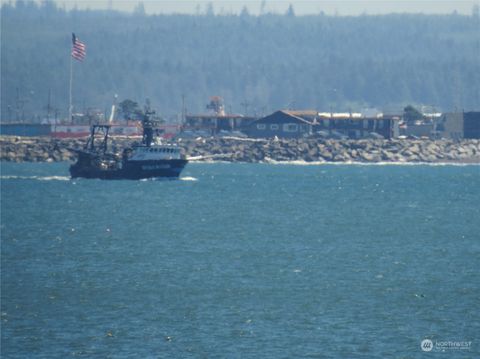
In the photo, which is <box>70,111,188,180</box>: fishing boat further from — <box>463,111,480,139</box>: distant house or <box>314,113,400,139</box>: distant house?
<box>463,111,480,139</box>: distant house

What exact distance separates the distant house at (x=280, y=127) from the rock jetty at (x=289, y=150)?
220 inches

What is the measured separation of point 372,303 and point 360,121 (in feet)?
495

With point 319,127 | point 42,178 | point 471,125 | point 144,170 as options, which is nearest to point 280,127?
point 319,127

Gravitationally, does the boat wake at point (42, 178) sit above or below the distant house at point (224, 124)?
below

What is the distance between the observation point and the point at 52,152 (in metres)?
164

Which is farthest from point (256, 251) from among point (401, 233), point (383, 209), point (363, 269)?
point (383, 209)

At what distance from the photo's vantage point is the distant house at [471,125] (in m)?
193

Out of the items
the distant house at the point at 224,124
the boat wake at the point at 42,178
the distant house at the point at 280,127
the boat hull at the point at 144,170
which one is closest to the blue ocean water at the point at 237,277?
the boat hull at the point at 144,170

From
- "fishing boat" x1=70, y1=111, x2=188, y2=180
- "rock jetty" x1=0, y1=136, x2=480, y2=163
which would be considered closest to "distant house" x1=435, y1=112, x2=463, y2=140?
"rock jetty" x1=0, y1=136, x2=480, y2=163

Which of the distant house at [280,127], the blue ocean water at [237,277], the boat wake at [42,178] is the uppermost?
the distant house at [280,127]

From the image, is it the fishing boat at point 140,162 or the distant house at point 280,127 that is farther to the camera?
the distant house at point 280,127

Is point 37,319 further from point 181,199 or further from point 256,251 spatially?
point 181,199

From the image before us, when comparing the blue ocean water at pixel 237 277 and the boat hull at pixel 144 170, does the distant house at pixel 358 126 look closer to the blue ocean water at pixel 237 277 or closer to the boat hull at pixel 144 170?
the boat hull at pixel 144 170

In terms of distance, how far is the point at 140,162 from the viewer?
112 m
